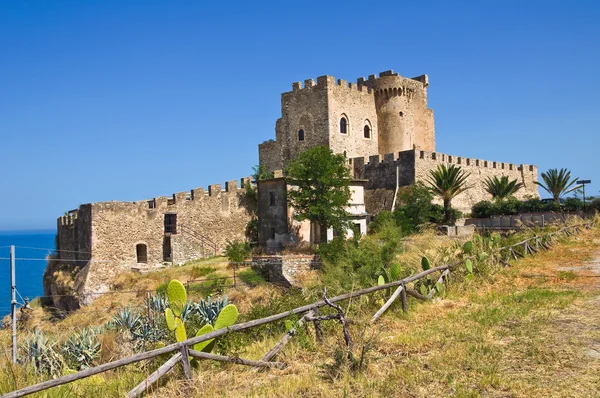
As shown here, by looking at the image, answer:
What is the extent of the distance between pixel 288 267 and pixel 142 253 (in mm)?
8730

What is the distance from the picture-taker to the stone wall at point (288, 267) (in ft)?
76.8

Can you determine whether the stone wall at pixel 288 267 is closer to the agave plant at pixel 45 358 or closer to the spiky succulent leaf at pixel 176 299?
the agave plant at pixel 45 358

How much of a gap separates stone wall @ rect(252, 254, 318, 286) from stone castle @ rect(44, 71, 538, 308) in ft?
12.7

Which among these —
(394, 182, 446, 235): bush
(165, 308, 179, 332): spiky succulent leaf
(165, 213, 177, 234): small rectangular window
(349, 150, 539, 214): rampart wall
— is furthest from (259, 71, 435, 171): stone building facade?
(165, 308, 179, 332): spiky succulent leaf

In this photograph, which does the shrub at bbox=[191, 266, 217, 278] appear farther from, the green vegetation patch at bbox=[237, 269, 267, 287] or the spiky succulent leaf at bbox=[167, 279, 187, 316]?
the spiky succulent leaf at bbox=[167, 279, 187, 316]

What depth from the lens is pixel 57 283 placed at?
2747 centimetres

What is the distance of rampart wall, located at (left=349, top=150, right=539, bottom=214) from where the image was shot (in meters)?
32.0

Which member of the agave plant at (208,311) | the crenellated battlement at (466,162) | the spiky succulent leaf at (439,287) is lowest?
the agave plant at (208,311)

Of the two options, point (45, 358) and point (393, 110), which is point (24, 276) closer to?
point (393, 110)

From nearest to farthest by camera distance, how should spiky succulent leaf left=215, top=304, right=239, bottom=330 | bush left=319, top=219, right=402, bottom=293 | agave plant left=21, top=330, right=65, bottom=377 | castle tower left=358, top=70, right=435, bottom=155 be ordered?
spiky succulent leaf left=215, top=304, right=239, bottom=330 < agave plant left=21, top=330, right=65, bottom=377 < bush left=319, top=219, right=402, bottom=293 < castle tower left=358, top=70, right=435, bottom=155

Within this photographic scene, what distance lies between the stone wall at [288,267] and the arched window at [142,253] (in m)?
7.26

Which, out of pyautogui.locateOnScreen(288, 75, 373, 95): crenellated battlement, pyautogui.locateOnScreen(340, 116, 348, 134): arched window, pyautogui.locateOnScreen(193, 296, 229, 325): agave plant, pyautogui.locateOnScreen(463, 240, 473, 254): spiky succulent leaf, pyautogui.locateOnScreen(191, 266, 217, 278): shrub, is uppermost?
pyautogui.locateOnScreen(288, 75, 373, 95): crenellated battlement

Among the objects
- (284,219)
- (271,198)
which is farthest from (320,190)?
(271,198)

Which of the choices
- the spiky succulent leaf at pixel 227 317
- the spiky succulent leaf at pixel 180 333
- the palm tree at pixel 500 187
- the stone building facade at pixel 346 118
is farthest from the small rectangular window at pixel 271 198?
the spiky succulent leaf at pixel 227 317
